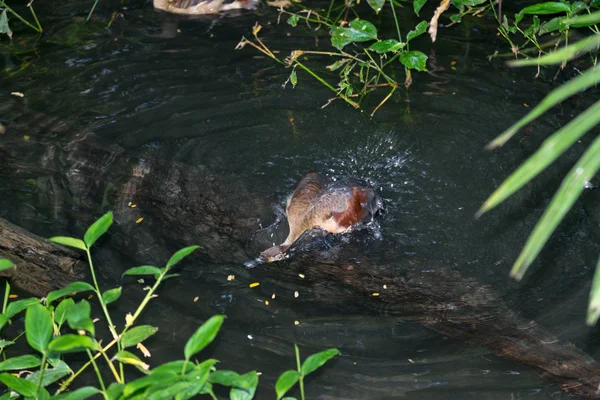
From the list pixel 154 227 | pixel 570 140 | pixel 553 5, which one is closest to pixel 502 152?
pixel 553 5

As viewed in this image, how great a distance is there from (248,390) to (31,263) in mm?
1792

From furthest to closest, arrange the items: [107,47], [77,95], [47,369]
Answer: [107,47] < [77,95] < [47,369]

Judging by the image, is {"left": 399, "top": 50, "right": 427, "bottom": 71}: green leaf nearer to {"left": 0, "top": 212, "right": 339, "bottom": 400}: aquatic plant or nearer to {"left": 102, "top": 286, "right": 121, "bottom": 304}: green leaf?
{"left": 0, "top": 212, "right": 339, "bottom": 400}: aquatic plant

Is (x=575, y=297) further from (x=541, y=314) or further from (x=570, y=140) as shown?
(x=570, y=140)

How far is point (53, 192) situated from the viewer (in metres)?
4.39

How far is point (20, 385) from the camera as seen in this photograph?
235cm

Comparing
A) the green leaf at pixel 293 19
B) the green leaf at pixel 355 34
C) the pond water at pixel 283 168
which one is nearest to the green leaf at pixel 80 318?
the pond water at pixel 283 168

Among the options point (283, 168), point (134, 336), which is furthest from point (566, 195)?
point (283, 168)

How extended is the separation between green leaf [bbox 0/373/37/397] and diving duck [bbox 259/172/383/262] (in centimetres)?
179

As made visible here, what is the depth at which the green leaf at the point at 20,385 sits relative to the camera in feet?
7.69

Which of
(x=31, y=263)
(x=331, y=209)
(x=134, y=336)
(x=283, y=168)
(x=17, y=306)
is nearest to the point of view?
(x=134, y=336)

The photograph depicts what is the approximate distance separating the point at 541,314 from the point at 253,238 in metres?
1.67

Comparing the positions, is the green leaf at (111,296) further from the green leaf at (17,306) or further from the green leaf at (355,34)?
the green leaf at (355,34)

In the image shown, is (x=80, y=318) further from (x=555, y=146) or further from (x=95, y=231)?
(x=555, y=146)
